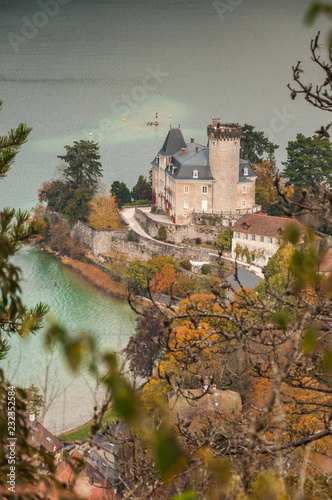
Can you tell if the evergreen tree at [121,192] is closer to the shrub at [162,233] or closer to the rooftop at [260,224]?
the shrub at [162,233]

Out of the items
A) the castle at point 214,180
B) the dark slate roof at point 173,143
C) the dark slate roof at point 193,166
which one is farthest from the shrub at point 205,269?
the dark slate roof at point 173,143

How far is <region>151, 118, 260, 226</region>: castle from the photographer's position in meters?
28.7

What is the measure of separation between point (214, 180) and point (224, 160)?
37.5 inches

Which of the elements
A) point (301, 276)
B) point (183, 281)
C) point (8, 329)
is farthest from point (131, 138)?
point (301, 276)

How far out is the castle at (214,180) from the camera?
2867 centimetres

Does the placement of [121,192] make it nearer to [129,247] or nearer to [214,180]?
[129,247]

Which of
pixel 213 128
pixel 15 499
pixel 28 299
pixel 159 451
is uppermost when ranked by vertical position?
pixel 213 128

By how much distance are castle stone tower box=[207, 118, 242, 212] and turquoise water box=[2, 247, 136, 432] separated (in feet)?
20.6

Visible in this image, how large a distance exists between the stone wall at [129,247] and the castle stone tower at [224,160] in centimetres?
240

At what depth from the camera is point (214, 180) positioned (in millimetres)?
29172

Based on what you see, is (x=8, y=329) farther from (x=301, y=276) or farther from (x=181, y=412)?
(x=181, y=412)

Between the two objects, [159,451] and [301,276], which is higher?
[301,276]

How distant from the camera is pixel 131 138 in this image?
Result: 4619cm

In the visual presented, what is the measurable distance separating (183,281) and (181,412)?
12.4 metres
